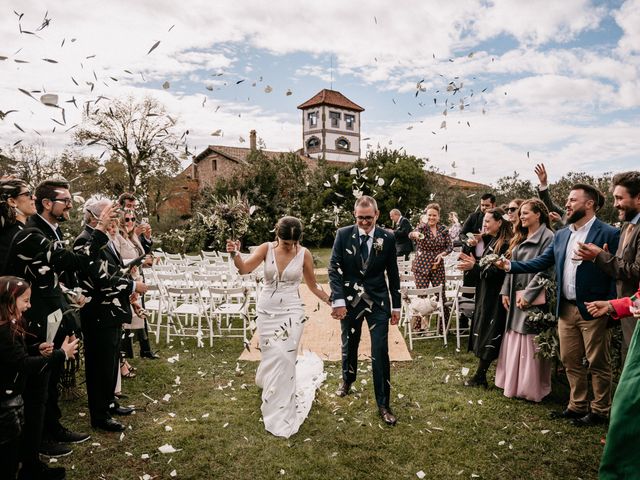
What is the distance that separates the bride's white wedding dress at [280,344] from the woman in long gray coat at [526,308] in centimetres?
238

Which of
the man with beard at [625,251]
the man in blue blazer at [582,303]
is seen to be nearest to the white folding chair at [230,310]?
the man in blue blazer at [582,303]

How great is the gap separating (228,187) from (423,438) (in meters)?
24.2

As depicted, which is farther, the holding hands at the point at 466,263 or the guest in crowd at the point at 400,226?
the guest in crowd at the point at 400,226

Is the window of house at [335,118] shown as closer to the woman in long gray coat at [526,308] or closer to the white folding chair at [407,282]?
the white folding chair at [407,282]

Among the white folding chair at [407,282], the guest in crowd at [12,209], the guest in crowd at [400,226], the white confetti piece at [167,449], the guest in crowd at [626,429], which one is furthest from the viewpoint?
the guest in crowd at [400,226]

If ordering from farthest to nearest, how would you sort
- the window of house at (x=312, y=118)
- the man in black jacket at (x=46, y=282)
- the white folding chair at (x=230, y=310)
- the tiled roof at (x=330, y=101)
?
the window of house at (x=312, y=118) → the tiled roof at (x=330, y=101) → the white folding chair at (x=230, y=310) → the man in black jacket at (x=46, y=282)

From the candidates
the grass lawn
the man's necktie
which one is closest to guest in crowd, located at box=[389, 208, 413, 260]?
the grass lawn

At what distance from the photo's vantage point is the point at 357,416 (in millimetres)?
4520

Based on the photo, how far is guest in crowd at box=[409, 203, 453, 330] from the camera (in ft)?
25.5

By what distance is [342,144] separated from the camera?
55.5 m

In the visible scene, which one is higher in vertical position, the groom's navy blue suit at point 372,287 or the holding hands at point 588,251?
the holding hands at point 588,251

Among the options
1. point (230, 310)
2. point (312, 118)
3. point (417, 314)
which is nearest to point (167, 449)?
point (230, 310)

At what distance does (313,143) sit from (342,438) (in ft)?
170

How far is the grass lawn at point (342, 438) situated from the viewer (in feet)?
11.6
